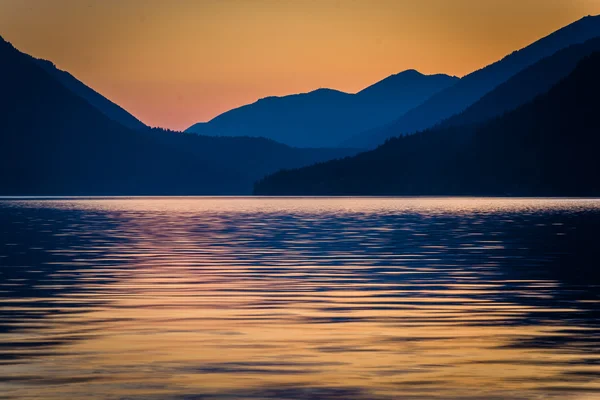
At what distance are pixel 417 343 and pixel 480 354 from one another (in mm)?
1928

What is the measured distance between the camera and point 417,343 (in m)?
24.8

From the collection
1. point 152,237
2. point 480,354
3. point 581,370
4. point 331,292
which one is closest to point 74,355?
point 480,354

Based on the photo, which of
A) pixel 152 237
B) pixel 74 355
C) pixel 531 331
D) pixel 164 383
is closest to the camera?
pixel 164 383

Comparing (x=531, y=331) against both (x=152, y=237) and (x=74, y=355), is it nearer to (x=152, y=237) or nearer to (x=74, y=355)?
(x=74, y=355)

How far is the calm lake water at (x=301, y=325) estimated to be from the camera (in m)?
20.0

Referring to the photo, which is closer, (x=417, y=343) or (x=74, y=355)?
(x=74, y=355)

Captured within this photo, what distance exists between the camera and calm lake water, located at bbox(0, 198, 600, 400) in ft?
65.8

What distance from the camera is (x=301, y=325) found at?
2805 cm

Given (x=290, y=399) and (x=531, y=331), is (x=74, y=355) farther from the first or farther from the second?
(x=531, y=331)

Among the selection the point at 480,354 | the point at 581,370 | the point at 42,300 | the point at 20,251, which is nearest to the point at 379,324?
the point at 480,354

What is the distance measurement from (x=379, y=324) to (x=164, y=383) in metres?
9.35

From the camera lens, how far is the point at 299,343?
81.8 ft

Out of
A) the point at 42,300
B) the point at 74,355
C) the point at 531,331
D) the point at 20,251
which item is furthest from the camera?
the point at 20,251

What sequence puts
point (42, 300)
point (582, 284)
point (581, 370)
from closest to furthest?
point (581, 370), point (42, 300), point (582, 284)
